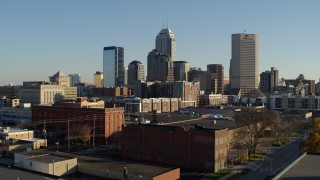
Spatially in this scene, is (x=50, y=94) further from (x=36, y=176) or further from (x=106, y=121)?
(x=36, y=176)

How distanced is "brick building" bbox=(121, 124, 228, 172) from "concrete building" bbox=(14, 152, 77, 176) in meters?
15.5

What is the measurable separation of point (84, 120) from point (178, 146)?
28.6 metres

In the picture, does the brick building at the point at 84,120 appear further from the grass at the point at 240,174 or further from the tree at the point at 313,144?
the tree at the point at 313,144

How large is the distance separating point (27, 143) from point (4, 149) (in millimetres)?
4485

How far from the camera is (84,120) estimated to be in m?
74.1

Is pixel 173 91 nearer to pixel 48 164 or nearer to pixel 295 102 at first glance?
pixel 295 102

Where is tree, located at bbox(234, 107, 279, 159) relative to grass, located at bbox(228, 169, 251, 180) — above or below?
above

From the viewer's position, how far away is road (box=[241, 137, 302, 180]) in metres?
47.9

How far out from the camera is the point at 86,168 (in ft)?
131

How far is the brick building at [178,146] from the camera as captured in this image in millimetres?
49000

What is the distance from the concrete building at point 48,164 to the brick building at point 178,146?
50.7 ft

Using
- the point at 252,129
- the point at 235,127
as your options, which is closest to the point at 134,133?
the point at 235,127

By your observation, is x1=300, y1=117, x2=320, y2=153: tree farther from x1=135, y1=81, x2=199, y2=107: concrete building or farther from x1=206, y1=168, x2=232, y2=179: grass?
x1=135, y1=81, x2=199, y2=107: concrete building

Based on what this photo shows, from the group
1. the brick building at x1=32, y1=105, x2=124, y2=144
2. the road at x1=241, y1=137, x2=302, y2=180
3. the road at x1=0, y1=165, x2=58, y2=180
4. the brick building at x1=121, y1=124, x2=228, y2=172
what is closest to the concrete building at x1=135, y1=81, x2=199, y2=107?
the brick building at x1=32, y1=105, x2=124, y2=144
